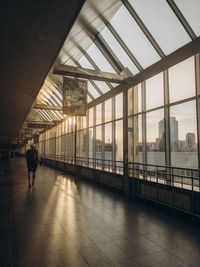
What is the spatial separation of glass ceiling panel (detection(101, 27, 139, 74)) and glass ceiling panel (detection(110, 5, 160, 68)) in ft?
1.60

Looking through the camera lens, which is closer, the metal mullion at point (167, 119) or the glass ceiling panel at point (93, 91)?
Result: the metal mullion at point (167, 119)

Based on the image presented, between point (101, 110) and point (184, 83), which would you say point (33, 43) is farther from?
point (101, 110)

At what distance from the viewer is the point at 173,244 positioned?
3.70m

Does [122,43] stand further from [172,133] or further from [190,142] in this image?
[190,142]

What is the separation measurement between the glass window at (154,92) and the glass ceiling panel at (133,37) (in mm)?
638

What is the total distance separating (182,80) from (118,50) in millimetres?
3177

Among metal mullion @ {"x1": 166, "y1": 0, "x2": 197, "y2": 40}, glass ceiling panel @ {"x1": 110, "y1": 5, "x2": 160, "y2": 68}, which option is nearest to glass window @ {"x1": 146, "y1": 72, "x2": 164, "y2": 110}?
glass ceiling panel @ {"x1": 110, "y1": 5, "x2": 160, "y2": 68}

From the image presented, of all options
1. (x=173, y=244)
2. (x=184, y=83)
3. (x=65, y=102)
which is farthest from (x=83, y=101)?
(x=173, y=244)

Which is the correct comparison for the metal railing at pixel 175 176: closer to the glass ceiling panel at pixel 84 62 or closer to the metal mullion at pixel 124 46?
the metal mullion at pixel 124 46

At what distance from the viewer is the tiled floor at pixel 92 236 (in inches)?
123

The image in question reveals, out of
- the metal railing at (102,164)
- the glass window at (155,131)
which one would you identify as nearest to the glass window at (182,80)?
the glass window at (155,131)

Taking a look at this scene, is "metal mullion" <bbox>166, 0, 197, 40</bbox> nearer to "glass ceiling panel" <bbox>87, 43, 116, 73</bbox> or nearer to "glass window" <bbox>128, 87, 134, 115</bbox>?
"glass window" <bbox>128, 87, 134, 115</bbox>

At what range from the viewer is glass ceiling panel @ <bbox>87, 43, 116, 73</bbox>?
9.12 m

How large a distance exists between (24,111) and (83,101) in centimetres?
627
